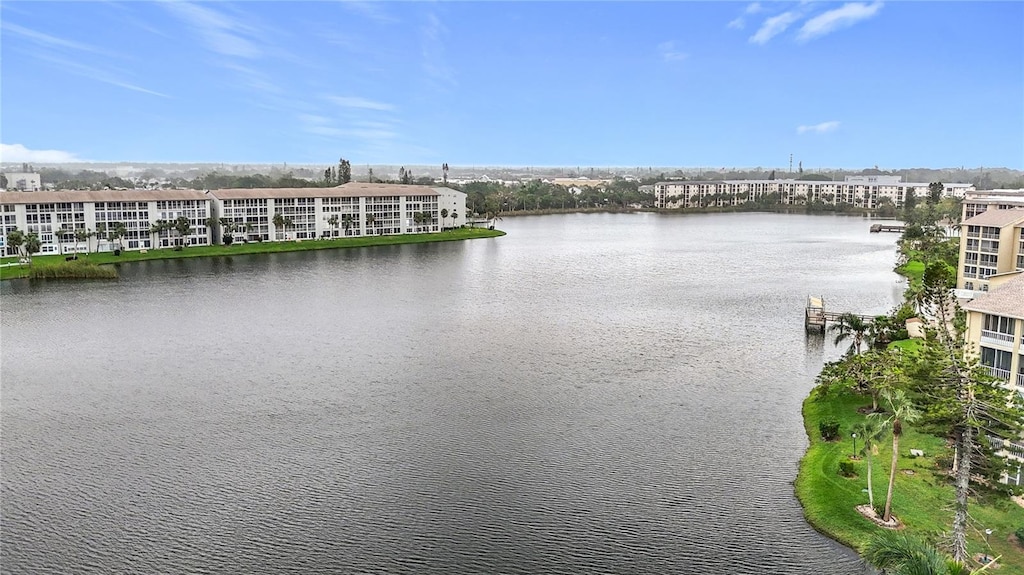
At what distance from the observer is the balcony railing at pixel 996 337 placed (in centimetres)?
1605

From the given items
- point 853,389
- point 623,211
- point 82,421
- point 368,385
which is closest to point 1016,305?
point 853,389

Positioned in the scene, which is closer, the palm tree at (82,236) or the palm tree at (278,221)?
the palm tree at (82,236)

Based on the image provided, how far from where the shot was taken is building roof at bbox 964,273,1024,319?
15852mm

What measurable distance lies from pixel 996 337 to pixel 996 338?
0.8 inches

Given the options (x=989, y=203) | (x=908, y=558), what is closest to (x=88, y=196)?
(x=989, y=203)

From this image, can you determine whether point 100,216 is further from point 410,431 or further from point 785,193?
point 785,193

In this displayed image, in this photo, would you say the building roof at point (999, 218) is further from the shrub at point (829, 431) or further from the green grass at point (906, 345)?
the shrub at point (829, 431)

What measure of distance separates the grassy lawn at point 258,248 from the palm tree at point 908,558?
4965 cm

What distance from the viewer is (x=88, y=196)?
59469mm

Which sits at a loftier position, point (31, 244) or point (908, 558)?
point (31, 244)

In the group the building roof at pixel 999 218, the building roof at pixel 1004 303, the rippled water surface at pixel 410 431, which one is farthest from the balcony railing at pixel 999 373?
the building roof at pixel 999 218

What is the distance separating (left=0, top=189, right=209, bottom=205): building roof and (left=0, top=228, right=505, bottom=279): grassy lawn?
14.1 feet

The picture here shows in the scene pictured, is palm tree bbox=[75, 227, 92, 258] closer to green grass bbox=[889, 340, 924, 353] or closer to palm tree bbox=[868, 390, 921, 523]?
green grass bbox=[889, 340, 924, 353]

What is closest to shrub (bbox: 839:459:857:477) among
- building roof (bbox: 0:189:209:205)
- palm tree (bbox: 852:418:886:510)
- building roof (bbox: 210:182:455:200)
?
palm tree (bbox: 852:418:886:510)
